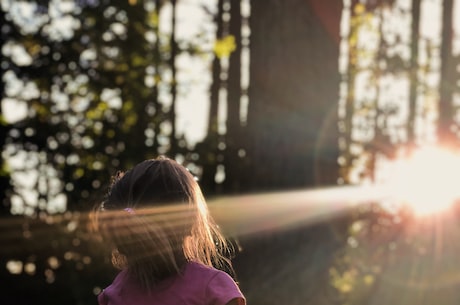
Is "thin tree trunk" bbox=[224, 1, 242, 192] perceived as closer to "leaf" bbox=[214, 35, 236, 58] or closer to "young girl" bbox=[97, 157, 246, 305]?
"leaf" bbox=[214, 35, 236, 58]

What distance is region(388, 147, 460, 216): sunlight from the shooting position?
52.1ft

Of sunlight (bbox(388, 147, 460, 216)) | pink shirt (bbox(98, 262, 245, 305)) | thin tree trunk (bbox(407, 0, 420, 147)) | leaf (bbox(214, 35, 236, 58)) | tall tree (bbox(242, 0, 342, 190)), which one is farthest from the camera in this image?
thin tree trunk (bbox(407, 0, 420, 147))

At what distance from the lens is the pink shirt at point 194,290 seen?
2.36 metres

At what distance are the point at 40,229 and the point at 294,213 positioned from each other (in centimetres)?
294

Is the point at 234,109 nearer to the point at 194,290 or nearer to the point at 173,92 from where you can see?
the point at 173,92

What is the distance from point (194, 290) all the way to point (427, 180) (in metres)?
15.2

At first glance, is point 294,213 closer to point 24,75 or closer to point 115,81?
point 115,81

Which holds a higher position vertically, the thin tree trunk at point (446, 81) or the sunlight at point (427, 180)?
the thin tree trunk at point (446, 81)

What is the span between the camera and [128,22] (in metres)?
10.6

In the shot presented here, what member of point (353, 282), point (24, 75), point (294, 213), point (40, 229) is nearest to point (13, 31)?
point (24, 75)

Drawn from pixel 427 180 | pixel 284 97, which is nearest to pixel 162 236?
pixel 284 97

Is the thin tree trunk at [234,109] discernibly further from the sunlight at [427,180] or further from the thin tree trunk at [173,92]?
the sunlight at [427,180]

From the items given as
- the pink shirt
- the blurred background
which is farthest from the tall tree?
the pink shirt

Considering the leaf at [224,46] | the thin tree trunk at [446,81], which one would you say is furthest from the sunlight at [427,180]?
the leaf at [224,46]
